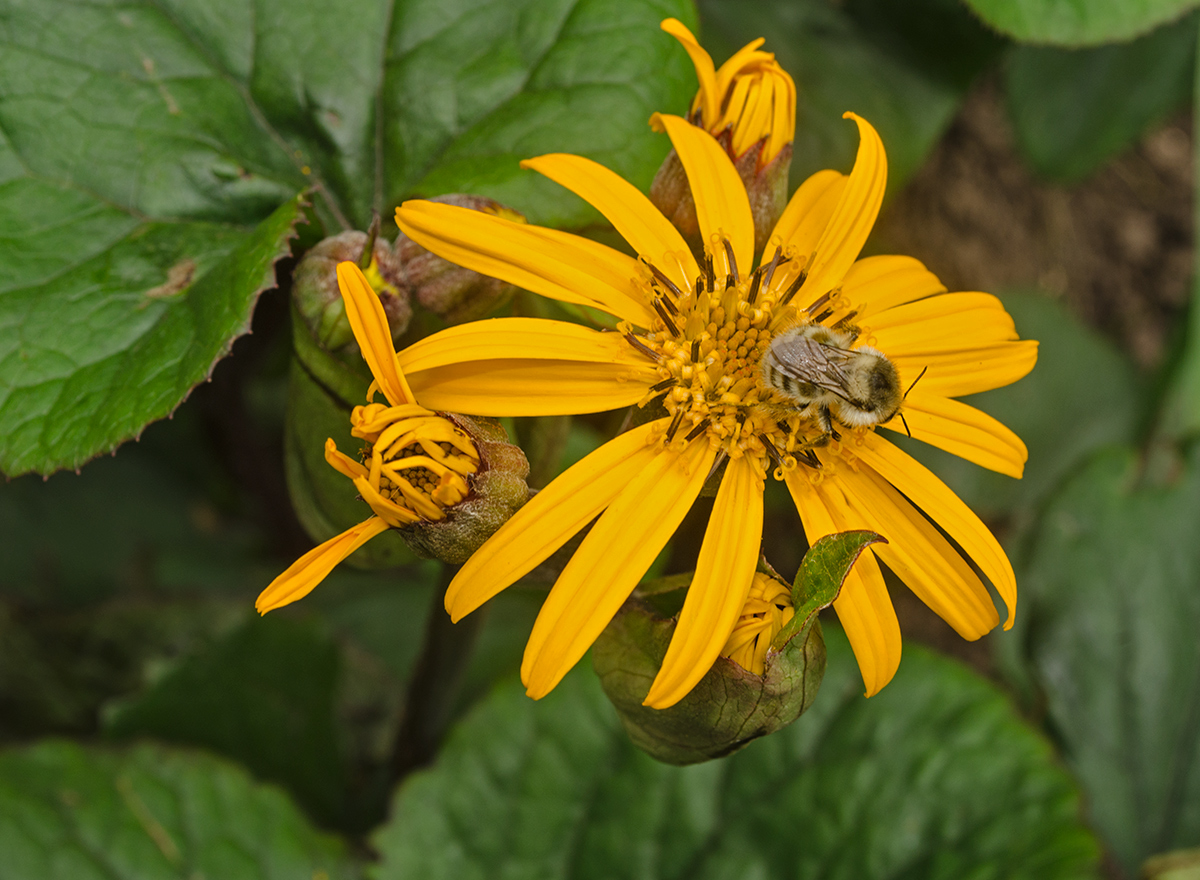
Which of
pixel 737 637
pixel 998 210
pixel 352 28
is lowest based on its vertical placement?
pixel 737 637

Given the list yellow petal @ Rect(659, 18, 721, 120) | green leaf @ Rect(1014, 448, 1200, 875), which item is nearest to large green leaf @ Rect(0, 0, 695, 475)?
yellow petal @ Rect(659, 18, 721, 120)

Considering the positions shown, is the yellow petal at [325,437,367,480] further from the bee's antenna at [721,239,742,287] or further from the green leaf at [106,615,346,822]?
the green leaf at [106,615,346,822]

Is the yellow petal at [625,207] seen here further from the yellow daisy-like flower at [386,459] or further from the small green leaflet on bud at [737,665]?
the small green leaflet on bud at [737,665]

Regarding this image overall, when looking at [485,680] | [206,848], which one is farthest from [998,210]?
[206,848]

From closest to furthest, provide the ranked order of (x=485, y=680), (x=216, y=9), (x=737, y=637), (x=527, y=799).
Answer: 1. (x=737, y=637)
2. (x=216, y=9)
3. (x=527, y=799)
4. (x=485, y=680)

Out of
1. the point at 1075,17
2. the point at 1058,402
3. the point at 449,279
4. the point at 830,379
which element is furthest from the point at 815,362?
the point at 1058,402

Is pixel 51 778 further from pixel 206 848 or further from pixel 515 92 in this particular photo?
pixel 515 92

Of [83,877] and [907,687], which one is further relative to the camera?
[907,687]
